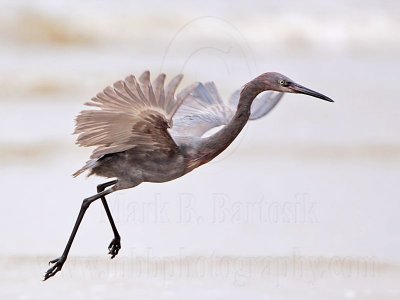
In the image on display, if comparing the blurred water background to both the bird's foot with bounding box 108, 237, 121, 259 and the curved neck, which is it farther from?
the curved neck

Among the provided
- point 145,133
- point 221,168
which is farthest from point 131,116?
point 221,168

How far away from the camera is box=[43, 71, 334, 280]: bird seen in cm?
541

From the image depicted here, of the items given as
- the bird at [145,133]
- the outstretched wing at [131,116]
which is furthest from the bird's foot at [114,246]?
the outstretched wing at [131,116]

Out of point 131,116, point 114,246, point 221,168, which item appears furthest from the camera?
point 221,168

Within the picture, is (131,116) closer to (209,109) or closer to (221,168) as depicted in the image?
(209,109)

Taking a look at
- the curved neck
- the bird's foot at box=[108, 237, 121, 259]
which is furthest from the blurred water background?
the curved neck

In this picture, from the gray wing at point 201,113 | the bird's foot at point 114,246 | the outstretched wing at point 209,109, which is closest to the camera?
the bird's foot at point 114,246

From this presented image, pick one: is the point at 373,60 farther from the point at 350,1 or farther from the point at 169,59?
the point at 169,59

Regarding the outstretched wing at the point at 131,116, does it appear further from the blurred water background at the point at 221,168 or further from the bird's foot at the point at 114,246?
the blurred water background at the point at 221,168

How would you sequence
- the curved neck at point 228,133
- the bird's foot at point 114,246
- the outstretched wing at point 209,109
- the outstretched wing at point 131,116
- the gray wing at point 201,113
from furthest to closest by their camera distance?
the outstretched wing at point 209,109 → the gray wing at point 201,113 → the bird's foot at point 114,246 → the curved neck at point 228,133 → the outstretched wing at point 131,116

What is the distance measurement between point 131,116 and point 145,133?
180 mm

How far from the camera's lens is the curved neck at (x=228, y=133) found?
19.3 feet

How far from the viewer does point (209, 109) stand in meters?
6.91

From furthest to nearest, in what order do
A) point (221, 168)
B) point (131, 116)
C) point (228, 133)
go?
1. point (221, 168)
2. point (228, 133)
3. point (131, 116)
